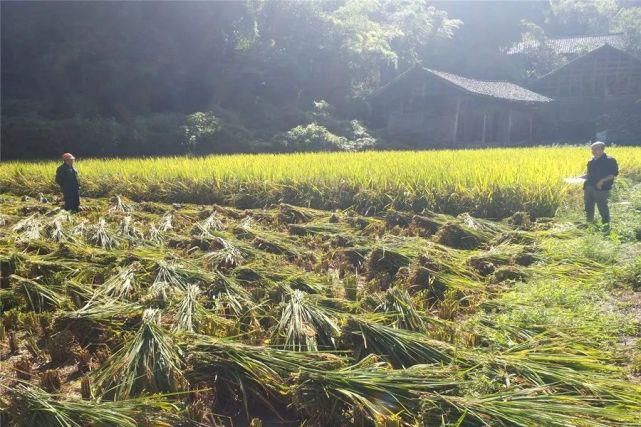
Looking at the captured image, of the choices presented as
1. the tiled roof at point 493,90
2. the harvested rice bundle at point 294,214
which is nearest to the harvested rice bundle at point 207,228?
the harvested rice bundle at point 294,214

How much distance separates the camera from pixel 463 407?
7.88 ft

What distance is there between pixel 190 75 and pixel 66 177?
18030 millimetres

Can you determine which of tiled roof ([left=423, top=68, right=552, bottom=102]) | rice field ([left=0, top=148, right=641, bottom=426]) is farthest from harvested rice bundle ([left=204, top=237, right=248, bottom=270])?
tiled roof ([left=423, top=68, right=552, bottom=102])

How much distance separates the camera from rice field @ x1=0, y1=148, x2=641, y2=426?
2.55m

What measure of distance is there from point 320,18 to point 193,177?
17652 mm

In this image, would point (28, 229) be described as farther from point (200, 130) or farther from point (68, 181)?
point (200, 130)

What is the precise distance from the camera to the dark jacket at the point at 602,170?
21.1 feet

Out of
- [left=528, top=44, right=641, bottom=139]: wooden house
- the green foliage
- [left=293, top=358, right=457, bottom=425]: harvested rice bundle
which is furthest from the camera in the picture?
[left=528, top=44, right=641, bottom=139]: wooden house

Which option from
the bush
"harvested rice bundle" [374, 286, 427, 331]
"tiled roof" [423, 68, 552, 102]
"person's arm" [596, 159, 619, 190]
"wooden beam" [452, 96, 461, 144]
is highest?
"tiled roof" [423, 68, 552, 102]

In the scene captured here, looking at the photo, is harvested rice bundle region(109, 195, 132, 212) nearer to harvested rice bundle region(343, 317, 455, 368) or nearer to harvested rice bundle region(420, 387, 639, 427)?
harvested rice bundle region(343, 317, 455, 368)

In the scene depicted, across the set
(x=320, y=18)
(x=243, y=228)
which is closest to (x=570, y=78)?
(x=320, y=18)

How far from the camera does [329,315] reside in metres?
3.48

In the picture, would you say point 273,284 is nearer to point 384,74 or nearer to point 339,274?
point 339,274

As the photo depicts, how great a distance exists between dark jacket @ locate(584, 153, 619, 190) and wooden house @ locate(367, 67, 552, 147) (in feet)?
47.5
